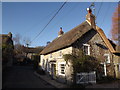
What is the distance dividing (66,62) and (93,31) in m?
6.01

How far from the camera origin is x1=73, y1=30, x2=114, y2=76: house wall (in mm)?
16595

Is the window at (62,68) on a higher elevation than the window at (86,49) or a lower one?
lower

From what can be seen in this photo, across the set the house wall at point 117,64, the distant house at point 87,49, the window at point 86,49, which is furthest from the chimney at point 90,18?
the house wall at point 117,64

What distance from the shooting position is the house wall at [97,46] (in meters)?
16.6

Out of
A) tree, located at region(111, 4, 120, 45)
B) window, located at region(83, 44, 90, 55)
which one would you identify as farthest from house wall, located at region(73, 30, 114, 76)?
tree, located at region(111, 4, 120, 45)

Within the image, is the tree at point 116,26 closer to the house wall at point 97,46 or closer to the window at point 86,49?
the house wall at point 97,46

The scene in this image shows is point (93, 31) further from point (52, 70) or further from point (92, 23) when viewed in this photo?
point (52, 70)

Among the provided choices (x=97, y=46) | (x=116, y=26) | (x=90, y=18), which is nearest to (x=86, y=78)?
(x=97, y=46)

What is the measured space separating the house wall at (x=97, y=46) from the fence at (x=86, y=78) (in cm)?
273

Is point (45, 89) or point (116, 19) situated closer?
point (45, 89)

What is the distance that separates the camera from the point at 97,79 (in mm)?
15875

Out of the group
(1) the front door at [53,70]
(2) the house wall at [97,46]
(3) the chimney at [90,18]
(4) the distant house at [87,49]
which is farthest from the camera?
(1) the front door at [53,70]

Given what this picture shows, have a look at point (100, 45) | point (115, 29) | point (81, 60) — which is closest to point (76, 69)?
point (81, 60)

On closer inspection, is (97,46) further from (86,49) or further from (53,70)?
(53,70)
